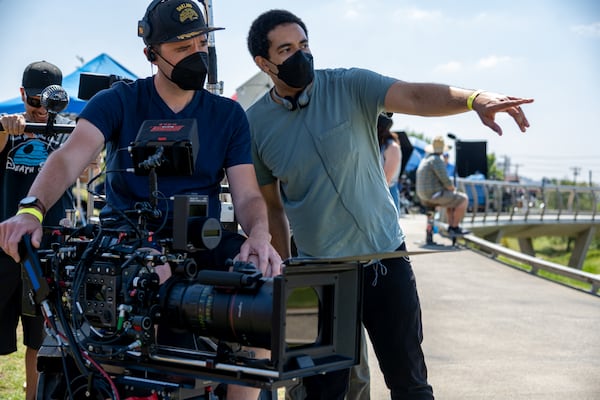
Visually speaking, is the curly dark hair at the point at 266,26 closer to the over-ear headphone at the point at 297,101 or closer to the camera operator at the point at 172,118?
the over-ear headphone at the point at 297,101

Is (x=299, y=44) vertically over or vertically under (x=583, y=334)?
over

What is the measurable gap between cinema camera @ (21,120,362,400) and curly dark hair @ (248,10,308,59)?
119 centimetres

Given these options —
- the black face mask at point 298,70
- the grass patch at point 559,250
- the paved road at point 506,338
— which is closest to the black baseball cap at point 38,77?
the black face mask at point 298,70

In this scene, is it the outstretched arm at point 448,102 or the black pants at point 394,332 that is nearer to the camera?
the outstretched arm at point 448,102

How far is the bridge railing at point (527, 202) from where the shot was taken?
80.3ft

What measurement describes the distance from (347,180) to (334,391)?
1.03 meters

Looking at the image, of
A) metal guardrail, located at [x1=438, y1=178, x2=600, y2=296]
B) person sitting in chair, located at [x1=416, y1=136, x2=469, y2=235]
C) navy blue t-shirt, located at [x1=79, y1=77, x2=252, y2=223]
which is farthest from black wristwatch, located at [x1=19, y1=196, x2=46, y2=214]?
metal guardrail, located at [x1=438, y1=178, x2=600, y2=296]

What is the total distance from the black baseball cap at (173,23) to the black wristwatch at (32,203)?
0.92 m

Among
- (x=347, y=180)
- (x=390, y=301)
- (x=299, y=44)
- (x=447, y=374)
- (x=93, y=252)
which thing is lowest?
(x=447, y=374)

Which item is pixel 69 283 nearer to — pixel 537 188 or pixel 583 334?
pixel 583 334

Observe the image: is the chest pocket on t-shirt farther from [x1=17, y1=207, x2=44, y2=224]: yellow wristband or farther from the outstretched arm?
[x1=17, y1=207, x2=44, y2=224]: yellow wristband

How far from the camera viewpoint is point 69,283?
2771mm

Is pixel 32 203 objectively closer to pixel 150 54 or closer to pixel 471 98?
pixel 150 54

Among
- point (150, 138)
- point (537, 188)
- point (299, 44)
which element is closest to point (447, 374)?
point (299, 44)
